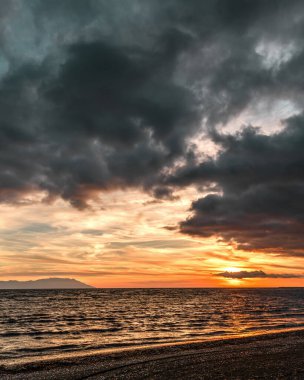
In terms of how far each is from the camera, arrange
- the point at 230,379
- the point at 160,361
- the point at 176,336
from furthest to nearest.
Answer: the point at 176,336 < the point at 160,361 < the point at 230,379

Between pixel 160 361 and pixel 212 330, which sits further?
pixel 212 330

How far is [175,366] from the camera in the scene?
58.6 feet

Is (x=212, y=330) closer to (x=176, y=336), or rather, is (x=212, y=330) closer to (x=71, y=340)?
(x=176, y=336)

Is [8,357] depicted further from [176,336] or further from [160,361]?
[176,336]

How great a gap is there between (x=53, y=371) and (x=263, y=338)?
1868cm

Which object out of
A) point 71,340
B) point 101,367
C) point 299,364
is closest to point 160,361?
point 101,367

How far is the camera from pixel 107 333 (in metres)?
38.5

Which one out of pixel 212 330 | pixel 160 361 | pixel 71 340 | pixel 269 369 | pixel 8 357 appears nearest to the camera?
pixel 269 369

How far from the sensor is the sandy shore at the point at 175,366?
51.8 feet

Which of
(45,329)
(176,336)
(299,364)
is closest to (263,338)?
(176,336)

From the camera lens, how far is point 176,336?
3622cm

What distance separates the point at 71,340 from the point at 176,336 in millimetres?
10609

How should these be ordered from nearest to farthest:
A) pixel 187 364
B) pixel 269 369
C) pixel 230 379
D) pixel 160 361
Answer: pixel 230 379 → pixel 269 369 → pixel 187 364 → pixel 160 361

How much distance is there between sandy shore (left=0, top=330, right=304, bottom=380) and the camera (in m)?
15.8
